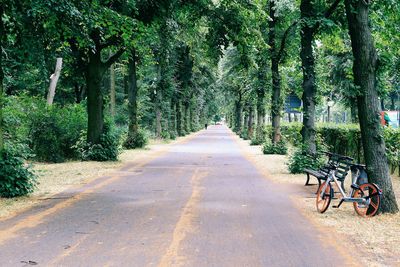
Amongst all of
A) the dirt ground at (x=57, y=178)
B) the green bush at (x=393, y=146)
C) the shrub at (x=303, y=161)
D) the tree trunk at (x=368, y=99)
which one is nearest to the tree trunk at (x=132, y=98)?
the dirt ground at (x=57, y=178)

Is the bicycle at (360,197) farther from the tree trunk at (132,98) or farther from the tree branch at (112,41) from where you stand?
the tree trunk at (132,98)

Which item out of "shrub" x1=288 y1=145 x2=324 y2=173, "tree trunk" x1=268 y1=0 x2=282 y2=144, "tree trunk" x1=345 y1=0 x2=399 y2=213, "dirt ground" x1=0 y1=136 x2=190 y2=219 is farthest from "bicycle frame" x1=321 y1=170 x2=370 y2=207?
"tree trunk" x1=268 y1=0 x2=282 y2=144

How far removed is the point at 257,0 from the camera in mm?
20625

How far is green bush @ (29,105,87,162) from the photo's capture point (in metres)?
19.1

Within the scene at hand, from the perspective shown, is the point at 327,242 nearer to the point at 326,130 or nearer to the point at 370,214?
the point at 370,214

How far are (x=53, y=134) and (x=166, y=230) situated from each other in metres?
13.4

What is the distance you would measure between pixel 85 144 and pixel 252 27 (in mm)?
9182

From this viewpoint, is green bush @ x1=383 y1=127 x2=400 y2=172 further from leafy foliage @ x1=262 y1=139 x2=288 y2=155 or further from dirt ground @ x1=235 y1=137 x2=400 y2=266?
leafy foliage @ x1=262 y1=139 x2=288 y2=155

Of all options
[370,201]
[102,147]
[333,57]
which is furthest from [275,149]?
[370,201]

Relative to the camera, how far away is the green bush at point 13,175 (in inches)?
405

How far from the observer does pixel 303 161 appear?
52.7 ft

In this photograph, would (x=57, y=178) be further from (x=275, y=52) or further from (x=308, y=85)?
(x=275, y=52)

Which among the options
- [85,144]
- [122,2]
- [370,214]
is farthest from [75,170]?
[370,214]

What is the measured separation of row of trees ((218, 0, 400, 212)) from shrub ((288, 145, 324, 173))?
0.62ft
